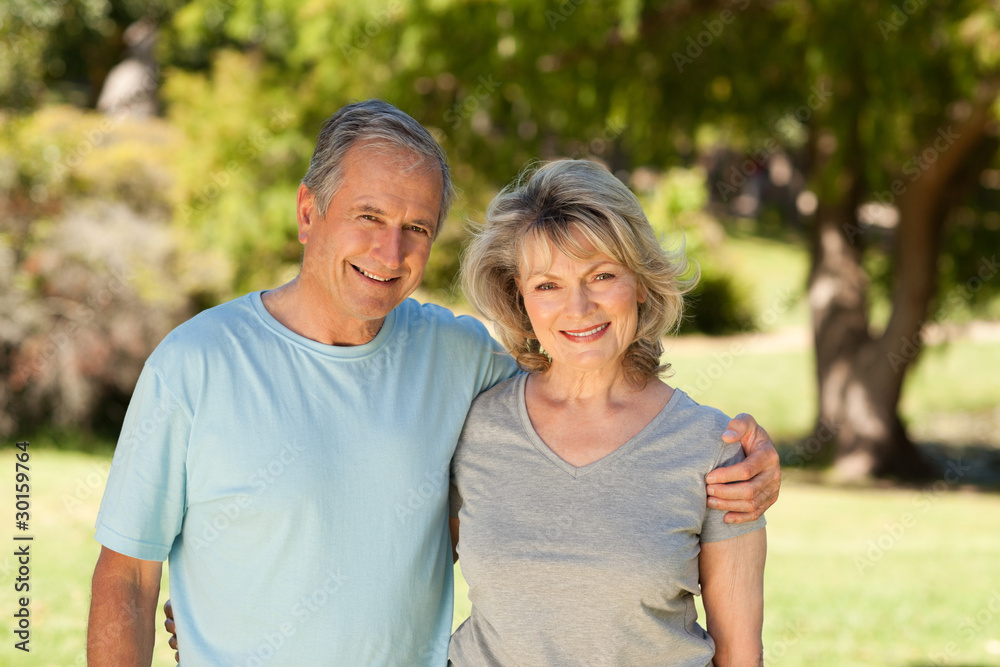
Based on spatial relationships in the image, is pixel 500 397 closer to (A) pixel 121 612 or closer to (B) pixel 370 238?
(B) pixel 370 238

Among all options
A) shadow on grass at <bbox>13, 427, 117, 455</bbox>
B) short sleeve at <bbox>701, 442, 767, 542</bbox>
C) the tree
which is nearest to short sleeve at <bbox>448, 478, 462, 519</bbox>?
short sleeve at <bbox>701, 442, 767, 542</bbox>

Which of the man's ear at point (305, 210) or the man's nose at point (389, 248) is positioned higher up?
the man's ear at point (305, 210)

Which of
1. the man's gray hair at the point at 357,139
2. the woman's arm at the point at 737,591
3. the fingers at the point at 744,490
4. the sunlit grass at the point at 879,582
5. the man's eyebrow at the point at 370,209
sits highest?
the man's gray hair at the point at 357,139

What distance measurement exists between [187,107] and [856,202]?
801cm

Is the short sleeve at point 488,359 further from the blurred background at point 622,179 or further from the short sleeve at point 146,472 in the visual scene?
the blurred background at point 622,179

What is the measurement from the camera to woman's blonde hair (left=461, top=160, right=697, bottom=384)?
2.30 metres

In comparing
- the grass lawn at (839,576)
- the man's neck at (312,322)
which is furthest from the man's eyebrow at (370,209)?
the grass lawn at (839,576)

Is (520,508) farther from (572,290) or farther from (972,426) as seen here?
(972,426)

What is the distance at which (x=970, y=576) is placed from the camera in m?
7.09

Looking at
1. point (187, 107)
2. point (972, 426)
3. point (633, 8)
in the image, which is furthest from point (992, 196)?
point (187, 107)

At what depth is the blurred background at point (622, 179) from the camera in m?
7.28

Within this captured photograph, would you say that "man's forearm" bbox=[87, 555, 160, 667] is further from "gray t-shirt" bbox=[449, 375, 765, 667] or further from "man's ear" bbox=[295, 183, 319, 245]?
"man's ear" bbox=[295, 183, 319, 245]

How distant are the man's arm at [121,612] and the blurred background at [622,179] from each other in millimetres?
3265

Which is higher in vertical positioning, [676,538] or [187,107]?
[187,107]
